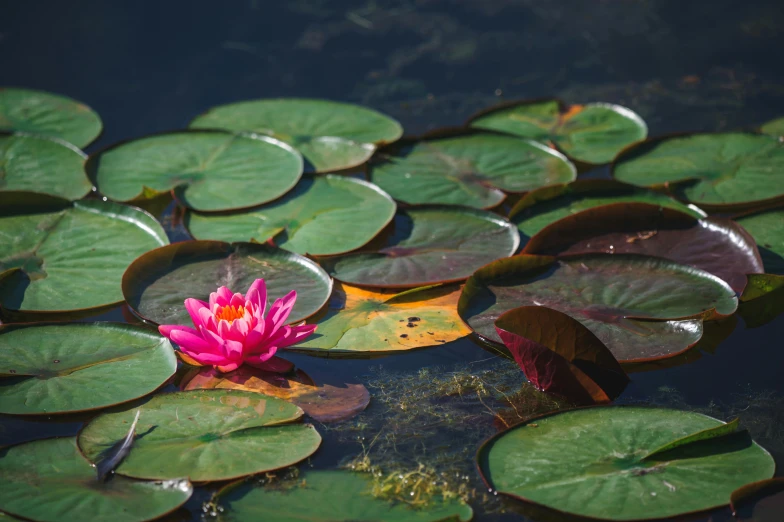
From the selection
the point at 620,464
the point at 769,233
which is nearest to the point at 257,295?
the point at 620,464

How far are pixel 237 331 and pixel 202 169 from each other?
141cm

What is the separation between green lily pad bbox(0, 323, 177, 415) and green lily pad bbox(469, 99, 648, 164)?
2.17 m

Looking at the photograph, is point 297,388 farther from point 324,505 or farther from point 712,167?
point 712,167

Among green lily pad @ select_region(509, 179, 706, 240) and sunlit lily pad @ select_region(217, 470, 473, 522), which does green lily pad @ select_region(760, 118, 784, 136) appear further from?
sunlit lily pad @ select_region(217, 470, 473, 522)

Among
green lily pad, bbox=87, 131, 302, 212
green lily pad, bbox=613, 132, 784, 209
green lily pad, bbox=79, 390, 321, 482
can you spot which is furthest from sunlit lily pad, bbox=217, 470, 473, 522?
green lily pad, bbox=613, 132, 784, 209

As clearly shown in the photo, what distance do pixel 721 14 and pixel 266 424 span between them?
447cm

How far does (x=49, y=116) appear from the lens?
4.08 meters

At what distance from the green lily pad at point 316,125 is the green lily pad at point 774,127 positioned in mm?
1906

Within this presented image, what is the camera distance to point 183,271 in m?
2.94

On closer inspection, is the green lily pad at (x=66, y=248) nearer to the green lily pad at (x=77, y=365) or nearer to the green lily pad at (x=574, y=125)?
the green lily pad at (x=77, y=365)

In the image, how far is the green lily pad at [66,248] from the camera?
9.36ft

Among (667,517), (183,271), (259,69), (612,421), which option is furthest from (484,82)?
(667,517)

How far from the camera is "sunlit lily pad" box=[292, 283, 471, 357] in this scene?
8.62ft

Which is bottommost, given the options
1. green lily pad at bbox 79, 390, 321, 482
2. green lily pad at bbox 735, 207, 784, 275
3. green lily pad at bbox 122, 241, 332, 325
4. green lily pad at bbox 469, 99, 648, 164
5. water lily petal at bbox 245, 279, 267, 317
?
green lily pad at bbox 79, 390, 321, 482
